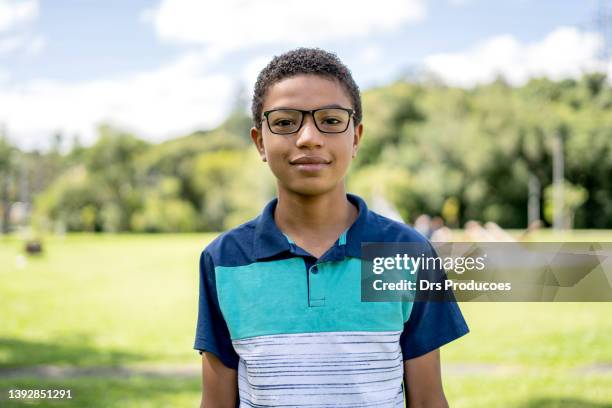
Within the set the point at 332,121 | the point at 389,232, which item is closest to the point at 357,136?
the point at 332,121

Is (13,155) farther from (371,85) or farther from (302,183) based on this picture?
(371,85)

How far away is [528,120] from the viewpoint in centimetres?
4434

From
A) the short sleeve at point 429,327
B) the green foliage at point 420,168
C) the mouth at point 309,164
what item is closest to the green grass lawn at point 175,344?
the short sleeve at point 429,327

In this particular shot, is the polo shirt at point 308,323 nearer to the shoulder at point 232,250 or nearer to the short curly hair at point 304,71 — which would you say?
the shoulder at point 232,250

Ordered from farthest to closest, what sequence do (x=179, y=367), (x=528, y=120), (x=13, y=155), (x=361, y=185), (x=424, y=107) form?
(x=424, y=107), (x=361, y=185), (x=528, y=120), (x=13, y=155), (x=179, y=367)

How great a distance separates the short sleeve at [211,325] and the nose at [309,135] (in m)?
0.42

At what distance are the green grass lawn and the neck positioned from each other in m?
4.24

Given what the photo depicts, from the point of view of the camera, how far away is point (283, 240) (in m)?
1.78

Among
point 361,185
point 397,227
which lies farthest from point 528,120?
point 397,227

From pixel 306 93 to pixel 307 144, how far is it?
0.49ft

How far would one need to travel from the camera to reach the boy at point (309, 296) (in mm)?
1685

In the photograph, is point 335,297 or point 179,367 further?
point 179,367

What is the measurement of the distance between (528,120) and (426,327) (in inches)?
1794

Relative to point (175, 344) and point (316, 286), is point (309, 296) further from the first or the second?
point (175, 344)
